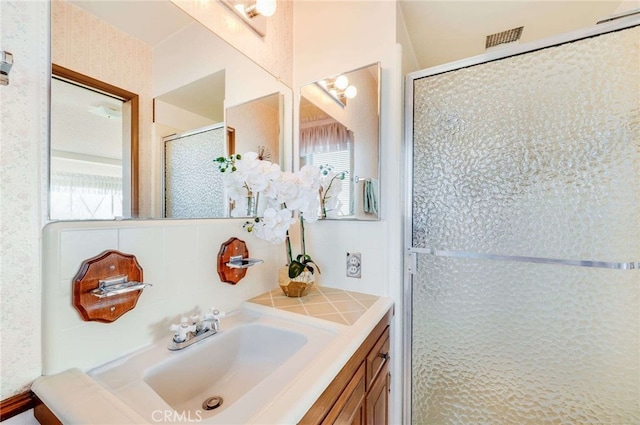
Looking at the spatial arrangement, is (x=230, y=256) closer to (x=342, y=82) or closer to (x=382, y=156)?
(x=382, y=156)

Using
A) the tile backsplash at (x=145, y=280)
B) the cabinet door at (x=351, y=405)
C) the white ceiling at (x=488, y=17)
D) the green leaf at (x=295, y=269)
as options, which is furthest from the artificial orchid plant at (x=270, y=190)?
the white ceiling at (x=488, y=17)

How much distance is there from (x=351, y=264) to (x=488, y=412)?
93 centimetres

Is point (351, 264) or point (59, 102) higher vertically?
point (59, 102)

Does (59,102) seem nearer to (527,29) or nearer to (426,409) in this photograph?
(426,409)

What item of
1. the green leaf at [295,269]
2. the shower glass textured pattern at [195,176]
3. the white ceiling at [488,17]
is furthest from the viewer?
the white ceiling at [488,17]

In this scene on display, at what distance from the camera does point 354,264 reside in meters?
1.34

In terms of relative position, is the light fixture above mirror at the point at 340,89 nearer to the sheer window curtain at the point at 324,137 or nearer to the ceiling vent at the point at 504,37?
the sheer window curtain at the point at 324,137

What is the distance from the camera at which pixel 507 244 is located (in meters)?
1.15

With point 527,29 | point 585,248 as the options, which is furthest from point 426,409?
point 527,29

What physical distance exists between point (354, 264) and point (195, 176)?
857 millimetres

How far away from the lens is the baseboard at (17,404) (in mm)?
524

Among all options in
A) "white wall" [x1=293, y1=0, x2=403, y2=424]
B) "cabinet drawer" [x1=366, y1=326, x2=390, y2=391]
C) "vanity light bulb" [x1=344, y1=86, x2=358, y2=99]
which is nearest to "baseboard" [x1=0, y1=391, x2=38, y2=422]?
"cabinet drawer" [x1=366, y1=326, x2=390, y2=391]

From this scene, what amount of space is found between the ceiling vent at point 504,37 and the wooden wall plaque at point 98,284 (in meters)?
2.32

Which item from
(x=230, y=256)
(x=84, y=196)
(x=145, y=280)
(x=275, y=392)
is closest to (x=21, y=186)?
(x=84, y=196)
